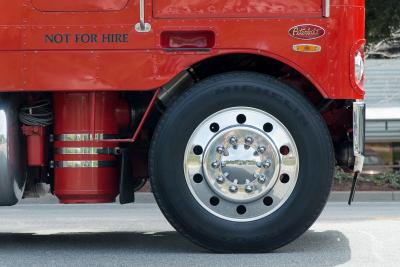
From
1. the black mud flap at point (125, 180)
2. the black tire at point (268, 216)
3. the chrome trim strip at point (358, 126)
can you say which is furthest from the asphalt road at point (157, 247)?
the chrome trim strip at point (358, 126)

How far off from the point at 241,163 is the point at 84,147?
1086 mm

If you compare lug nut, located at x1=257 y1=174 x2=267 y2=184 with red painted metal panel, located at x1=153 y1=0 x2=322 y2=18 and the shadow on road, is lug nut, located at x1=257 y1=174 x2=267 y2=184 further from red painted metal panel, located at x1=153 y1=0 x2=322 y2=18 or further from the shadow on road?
red painted metal panel, located at x1=153 y1=0 x2=322 y2=18

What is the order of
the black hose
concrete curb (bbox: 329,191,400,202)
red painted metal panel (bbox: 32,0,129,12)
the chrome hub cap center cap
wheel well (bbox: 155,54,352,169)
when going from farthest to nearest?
concrete curb (bbox: 329,191,400,202) → the black hose → wheel well (bbox: 155,54,352,169) → red painted metal panel (bbox: 32,0,129,12) → the chrome hub cap center cap

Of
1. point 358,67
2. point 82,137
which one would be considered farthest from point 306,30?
point 82,137

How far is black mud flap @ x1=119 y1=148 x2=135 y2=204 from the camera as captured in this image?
6.26 meters

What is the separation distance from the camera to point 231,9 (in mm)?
6016

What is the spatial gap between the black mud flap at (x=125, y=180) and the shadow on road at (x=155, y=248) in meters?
0.37

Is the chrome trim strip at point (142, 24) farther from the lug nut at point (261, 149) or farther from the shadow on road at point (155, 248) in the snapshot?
the shadow on road at point (155, 248)

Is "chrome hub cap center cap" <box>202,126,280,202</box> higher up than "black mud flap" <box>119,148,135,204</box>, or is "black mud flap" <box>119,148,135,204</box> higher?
"chrome hub cap center cap" <box>202,126,280,202</box>

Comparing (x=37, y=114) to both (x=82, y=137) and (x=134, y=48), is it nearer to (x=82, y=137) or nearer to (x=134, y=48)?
(x=82, y=137)

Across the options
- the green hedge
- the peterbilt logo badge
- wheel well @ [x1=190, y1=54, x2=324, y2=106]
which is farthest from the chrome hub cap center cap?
the green hedge

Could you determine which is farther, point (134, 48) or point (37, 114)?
point (37, 114)

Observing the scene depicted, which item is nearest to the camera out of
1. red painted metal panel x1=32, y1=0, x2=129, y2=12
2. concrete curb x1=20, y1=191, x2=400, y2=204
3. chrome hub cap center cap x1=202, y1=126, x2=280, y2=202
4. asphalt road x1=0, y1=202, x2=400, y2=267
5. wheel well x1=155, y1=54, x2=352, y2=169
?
asphalt road x1=0, y1=202, x2=400, y2=267

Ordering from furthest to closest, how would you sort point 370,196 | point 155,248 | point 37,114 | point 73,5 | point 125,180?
point 370,196, point 155,248, point 37,114, point 125,180, point 73,5
